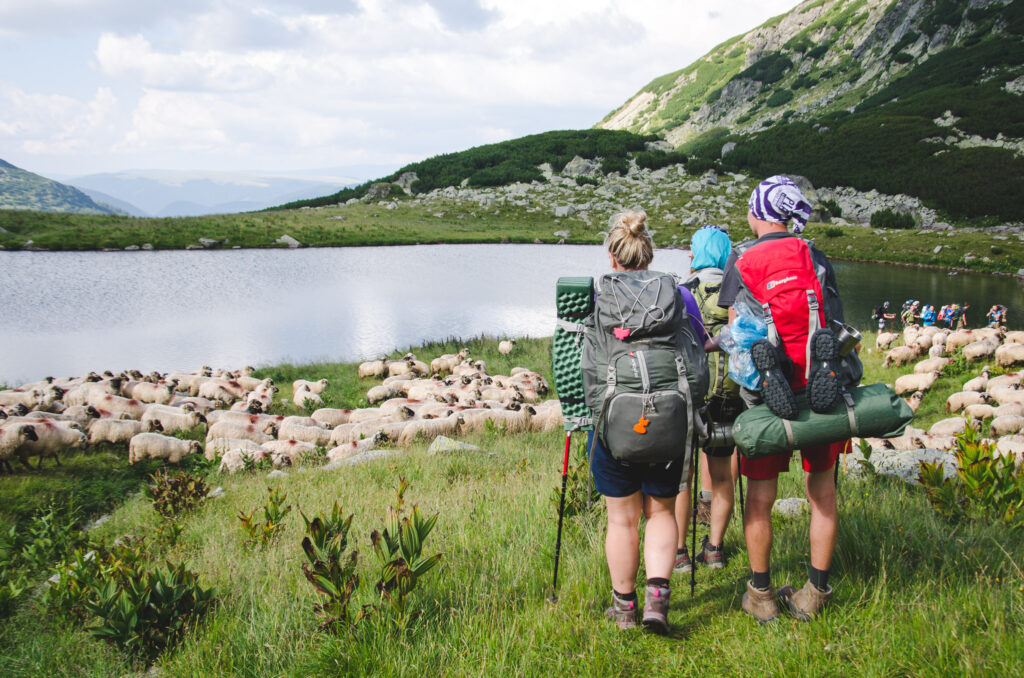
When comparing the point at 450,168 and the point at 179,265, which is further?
the point at 450,168

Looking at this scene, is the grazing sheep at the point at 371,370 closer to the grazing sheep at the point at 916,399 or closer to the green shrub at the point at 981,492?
the grazing sheep at the point at 916,399

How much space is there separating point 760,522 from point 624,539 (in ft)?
3.04

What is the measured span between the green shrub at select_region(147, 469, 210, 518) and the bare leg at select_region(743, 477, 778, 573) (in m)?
7.08

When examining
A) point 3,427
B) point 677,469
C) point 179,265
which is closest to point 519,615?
point 677,469

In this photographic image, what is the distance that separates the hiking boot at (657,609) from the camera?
3.55 metres

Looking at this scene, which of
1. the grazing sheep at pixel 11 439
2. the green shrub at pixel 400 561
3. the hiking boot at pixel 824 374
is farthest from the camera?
the grazing sheep at pixel 11 439

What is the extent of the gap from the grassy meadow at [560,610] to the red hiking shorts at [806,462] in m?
0.96

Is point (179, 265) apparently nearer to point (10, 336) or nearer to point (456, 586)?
point (10, 336)

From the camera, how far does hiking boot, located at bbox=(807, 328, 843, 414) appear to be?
127 inches

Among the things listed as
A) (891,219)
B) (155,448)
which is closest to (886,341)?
(155,448)

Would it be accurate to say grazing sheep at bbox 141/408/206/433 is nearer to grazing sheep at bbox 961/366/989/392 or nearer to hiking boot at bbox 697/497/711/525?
hiking boot at bbox 697/497/711/525

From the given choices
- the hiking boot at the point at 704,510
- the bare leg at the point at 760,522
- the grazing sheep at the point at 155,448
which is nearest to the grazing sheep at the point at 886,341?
the hiking boot at the point at 704,510

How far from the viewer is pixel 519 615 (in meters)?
3.80

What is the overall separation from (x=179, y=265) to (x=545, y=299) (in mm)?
18928
